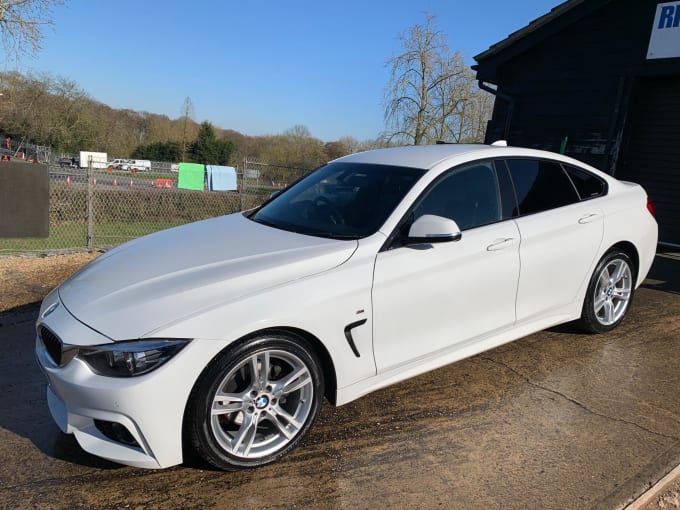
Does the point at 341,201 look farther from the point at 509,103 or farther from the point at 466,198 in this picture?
the point at 509,103

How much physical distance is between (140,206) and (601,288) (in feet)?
50.5

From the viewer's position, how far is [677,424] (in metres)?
3.20

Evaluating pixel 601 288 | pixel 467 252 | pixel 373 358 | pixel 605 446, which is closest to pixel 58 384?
pixel 373 358

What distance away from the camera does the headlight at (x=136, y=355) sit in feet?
7.68

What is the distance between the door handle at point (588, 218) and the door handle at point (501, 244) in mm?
898

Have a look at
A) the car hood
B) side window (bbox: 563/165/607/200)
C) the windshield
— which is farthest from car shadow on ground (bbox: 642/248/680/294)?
the car hood

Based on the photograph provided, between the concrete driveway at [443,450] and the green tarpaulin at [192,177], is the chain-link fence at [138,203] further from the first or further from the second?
the concrete driveway at [443,450]

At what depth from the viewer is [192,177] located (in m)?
13.9

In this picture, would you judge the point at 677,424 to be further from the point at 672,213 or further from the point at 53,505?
the point at 672,213

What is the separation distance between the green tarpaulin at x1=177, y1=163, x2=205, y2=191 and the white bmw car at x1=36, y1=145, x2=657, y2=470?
10.1 metres

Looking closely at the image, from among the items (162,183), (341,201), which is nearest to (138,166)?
(162,183)

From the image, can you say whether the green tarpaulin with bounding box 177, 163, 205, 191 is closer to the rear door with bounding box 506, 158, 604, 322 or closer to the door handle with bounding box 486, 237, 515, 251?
the rear door with bounding box 506, 158, 604, 322

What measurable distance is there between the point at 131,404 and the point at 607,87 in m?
9.86

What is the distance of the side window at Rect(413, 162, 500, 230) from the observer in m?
3.40
